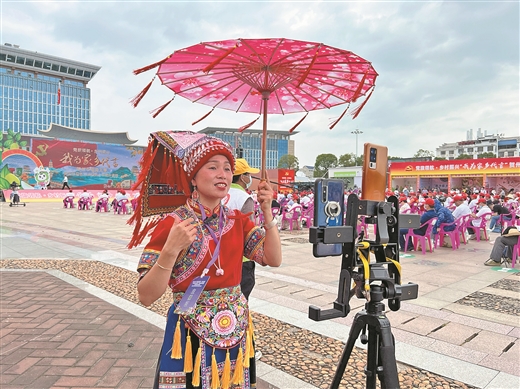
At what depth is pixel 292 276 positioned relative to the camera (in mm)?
5715

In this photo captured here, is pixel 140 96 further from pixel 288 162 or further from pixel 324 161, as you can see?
pixel 324 161

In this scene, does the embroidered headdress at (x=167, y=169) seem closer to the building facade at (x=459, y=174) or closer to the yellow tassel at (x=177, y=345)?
the yellow tassel at (x=177, y=345)

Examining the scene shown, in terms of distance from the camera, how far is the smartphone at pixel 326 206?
1.47m

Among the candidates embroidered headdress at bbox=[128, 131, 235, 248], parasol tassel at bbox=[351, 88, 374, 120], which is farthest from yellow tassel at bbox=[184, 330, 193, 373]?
parasol tassel at bbox=[351, 88, 374, 120]

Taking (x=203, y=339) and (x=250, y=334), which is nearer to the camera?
(x=203, y=339)

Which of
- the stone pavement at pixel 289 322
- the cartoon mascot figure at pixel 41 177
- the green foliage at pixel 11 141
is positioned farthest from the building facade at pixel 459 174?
the green foliage at pixel 11 141

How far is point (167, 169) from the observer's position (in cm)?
171

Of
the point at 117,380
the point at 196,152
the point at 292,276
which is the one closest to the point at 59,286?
the point at 117,380

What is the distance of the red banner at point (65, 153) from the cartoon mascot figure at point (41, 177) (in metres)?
2.26

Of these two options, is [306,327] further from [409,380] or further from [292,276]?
[292,276]

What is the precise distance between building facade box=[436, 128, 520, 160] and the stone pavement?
7646cm

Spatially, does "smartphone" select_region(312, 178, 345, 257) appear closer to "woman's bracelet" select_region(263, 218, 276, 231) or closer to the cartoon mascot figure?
"woman's bracelet" select_region(263, 218, 276, 231)

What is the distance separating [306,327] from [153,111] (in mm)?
2534

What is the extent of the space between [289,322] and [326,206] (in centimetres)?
253
